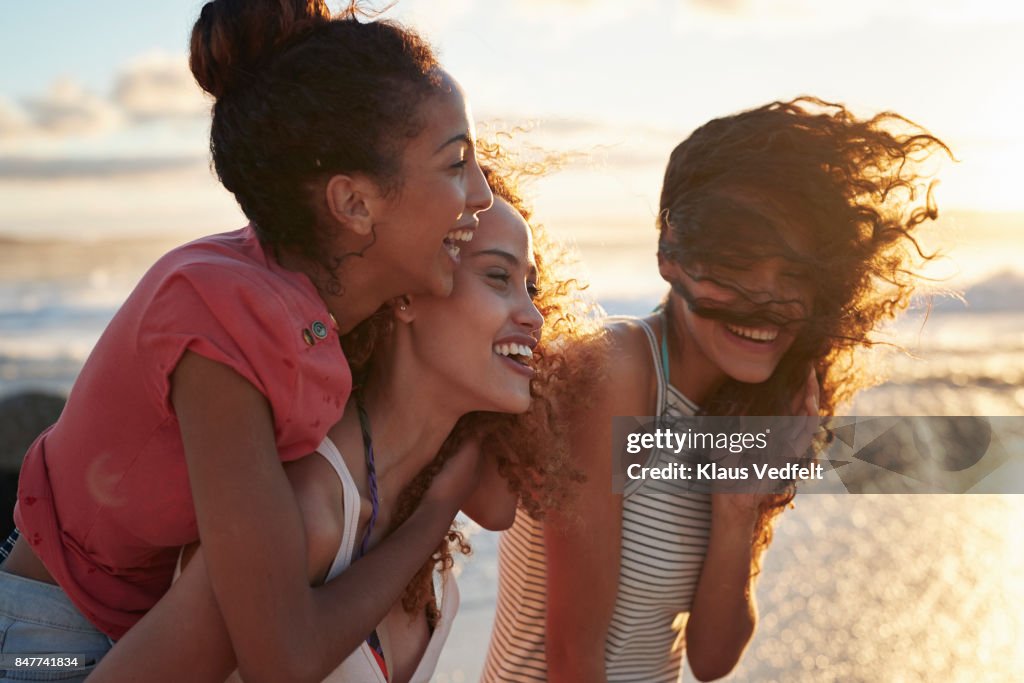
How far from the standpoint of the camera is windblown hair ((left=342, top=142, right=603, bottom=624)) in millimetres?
2693

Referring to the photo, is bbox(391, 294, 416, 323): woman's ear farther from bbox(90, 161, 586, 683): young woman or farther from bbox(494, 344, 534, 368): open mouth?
bbox(494, 344, 534, 368): open mouth

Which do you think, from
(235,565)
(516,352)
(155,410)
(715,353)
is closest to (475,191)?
(516,352)

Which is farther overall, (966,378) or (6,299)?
(6,299)

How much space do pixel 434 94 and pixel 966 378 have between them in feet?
39.1

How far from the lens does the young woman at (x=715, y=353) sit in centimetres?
314

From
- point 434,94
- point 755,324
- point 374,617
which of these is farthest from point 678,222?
point 374,617

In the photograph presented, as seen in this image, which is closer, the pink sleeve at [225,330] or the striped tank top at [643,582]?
the pink sleeve at [225,330]

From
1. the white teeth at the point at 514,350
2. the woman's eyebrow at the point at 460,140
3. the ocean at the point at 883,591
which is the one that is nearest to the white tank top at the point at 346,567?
the white teeth at the point at 514,350

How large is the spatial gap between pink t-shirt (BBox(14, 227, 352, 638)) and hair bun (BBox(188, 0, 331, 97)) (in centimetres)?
38

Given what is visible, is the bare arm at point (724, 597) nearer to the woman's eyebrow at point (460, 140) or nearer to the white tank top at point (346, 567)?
the white tank top at point (346, 567)

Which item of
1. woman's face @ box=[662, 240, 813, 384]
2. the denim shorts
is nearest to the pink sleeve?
the denim shorts

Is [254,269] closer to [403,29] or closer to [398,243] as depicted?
[398,243]

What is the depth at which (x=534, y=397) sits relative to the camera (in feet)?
9.75

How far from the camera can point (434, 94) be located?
2.37 meters
